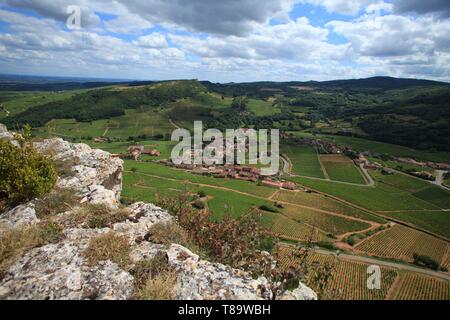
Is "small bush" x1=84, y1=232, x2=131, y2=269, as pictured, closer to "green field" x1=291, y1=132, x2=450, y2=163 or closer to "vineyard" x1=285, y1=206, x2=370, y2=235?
"vineyard" x1=285, y1=206, x2=370, y2=235

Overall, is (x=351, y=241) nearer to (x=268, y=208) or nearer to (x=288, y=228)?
(x=288, y=228)

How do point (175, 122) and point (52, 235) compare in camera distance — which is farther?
Result: point (175, 122)

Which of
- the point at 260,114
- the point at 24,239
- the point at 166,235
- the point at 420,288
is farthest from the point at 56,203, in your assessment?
the point at 260,114

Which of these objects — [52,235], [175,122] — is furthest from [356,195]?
[175,122]

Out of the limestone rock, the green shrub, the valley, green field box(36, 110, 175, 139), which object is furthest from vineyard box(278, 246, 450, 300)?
green field box(36, 110, 175, 139)

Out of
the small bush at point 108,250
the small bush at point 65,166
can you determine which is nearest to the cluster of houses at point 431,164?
the small bush at point 65,166
